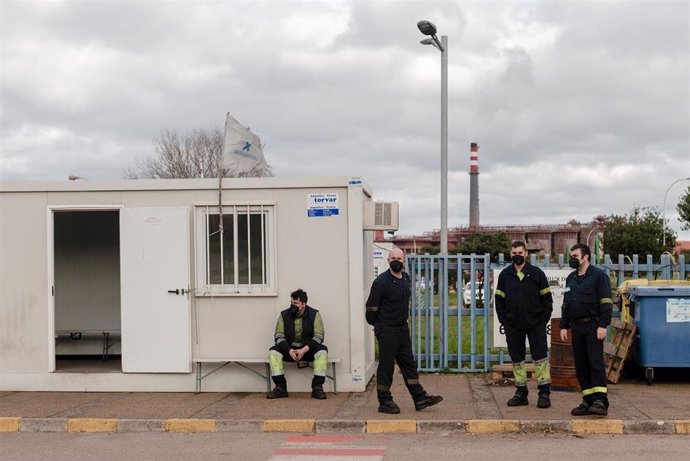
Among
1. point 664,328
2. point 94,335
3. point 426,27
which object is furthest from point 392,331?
point 426,27

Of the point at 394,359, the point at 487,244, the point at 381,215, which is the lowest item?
the point at 394,359

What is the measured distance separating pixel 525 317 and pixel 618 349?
2.50 metres

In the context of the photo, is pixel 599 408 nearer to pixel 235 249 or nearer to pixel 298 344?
pixel 298 344

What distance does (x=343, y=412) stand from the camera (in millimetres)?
9250

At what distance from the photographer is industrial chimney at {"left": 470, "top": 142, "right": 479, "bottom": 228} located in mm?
85294

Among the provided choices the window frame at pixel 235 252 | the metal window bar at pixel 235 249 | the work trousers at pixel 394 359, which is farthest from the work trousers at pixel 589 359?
the metal window bar at pixel 235 249

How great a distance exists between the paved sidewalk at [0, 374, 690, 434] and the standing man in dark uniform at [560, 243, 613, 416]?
24cm

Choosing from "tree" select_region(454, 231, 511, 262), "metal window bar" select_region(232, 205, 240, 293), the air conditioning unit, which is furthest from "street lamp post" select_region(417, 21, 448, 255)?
"tree" select_region(454, 231, 511, 262)

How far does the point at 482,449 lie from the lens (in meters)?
7.63

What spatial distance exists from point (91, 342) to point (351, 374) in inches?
199

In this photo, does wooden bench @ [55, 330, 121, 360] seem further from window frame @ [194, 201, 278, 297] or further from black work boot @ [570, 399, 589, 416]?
black work boot @ [570, 399, 589, 416]

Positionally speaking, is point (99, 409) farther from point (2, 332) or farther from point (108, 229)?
point (108, 229)

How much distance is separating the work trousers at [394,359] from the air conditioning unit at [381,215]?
2.27 metres

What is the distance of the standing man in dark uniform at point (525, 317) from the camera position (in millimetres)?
9211
